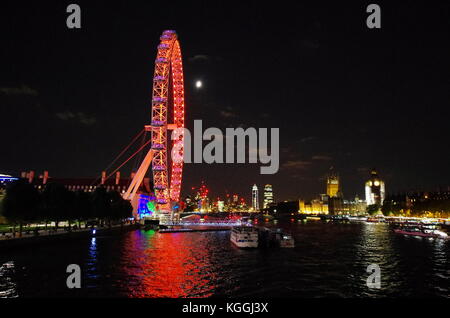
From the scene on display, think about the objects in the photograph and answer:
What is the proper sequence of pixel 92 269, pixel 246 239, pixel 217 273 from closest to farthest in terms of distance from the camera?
pixel 217 273, pixel 92 269, pixel 246 239

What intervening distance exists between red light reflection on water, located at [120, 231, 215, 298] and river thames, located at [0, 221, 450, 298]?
54mm

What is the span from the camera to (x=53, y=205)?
53.1 meters

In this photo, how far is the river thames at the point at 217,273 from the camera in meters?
22.5

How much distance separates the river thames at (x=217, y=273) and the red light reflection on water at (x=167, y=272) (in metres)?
0.05

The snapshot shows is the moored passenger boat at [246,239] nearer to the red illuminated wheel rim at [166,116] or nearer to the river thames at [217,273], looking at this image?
the river thames at [217,273]

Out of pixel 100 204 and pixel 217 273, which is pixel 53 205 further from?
pixel 217 273

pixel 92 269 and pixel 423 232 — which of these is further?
pixel 423 232

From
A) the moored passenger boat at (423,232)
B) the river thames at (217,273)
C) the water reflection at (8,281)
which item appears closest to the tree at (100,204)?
the river thames at (217,273)

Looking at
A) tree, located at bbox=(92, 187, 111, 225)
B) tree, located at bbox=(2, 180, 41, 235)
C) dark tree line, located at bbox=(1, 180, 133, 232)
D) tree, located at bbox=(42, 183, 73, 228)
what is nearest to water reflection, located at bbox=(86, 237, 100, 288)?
tree, located at bbox=(2, 180, 41, 235)

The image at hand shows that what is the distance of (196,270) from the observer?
29609 millimetres

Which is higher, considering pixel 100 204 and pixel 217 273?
pixel 100 204

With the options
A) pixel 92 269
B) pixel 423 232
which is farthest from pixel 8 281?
pixel 423 232

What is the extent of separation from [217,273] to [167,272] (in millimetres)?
3533

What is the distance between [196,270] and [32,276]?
1092 centimetres
